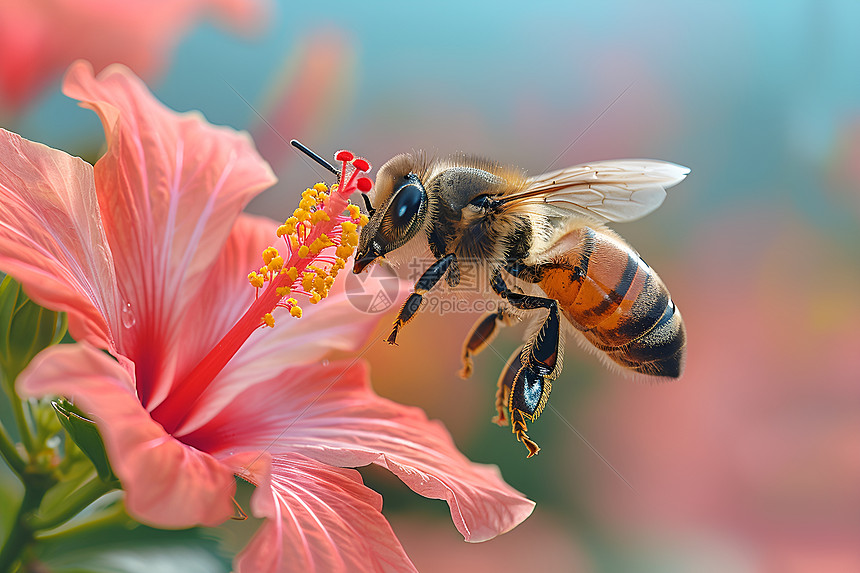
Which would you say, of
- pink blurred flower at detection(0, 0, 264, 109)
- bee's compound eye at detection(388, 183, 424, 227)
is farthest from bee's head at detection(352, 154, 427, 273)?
pink blurred flower at detection(0, 0, 264, 109)

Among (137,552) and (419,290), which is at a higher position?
(419,290)

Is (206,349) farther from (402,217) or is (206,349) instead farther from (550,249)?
(550,249)

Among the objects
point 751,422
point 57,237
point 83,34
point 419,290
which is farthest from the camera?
point 751,422

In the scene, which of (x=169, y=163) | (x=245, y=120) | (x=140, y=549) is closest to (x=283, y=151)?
(x=245, y=120)

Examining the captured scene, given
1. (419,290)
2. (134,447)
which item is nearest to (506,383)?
(419,290)

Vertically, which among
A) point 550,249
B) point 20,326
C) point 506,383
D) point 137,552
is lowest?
point 137,552

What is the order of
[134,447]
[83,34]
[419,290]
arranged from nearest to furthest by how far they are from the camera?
[134,447]
[419,290]
[83,34]

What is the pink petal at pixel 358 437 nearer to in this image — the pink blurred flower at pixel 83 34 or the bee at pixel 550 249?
the bee at pixel 550 249
